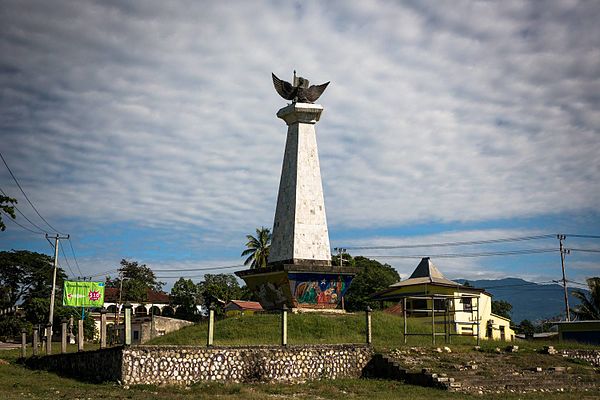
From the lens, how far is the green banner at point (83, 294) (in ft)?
170

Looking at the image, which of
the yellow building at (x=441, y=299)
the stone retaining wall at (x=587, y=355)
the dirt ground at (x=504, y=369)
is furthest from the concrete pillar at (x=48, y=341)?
the stone retaining wall at (x=587, y=355)

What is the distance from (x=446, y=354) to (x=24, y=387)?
582 inches

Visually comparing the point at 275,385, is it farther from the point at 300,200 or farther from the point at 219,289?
the point at 219,289

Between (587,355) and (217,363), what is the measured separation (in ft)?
53.3

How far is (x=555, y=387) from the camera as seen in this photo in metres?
22.4

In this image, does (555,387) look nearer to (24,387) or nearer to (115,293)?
(24,387)

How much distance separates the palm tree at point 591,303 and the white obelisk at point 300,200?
30.8m

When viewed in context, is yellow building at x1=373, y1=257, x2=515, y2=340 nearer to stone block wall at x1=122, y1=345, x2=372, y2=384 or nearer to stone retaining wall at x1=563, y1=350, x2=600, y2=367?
stone retaining wall at x1=563, y1=350, x2=600, y2=367

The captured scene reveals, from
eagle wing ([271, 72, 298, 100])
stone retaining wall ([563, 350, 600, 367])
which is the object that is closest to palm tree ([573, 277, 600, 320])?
stone retaining wall ([563, 350, 600, 367])

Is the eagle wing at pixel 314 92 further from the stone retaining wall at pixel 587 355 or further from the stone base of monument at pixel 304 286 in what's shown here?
the stone retaining wall at pixel 587 355

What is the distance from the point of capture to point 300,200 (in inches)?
1359

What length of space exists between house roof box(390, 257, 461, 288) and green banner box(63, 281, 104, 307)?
23.6 meters

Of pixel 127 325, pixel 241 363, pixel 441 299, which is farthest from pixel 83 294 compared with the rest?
pixel 127 325

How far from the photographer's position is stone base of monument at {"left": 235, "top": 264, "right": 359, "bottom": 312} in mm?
33062
